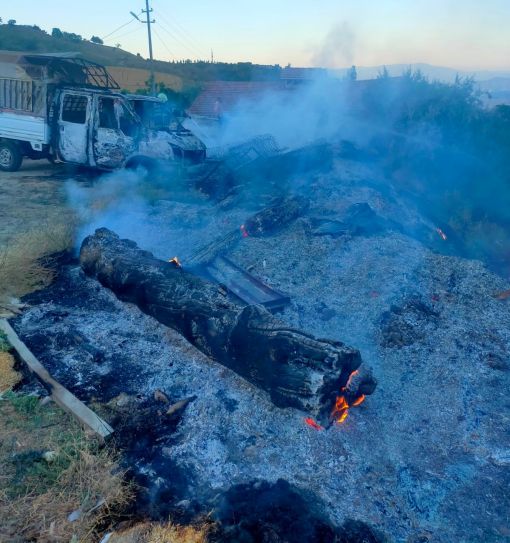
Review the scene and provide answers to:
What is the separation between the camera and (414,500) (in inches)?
137

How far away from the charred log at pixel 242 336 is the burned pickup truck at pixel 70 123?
18.0ft

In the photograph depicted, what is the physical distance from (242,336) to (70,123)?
9338mm

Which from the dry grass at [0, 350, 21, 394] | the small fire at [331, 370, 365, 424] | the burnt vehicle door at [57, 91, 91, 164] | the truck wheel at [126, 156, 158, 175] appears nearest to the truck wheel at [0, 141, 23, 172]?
the burnt vehicle door at [57, 91, 91, 164]

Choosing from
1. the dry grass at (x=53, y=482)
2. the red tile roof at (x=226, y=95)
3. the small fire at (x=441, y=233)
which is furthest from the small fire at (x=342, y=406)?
the red tile roof at (x=226, y=95)

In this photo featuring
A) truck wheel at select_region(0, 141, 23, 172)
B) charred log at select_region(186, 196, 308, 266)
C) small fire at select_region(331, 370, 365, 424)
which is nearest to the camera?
small fire at select_region(331, 370, 365, 424)

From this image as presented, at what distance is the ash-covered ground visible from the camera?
3.51 metres

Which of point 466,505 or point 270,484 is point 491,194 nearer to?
point 466,505

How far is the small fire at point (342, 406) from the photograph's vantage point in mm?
3934

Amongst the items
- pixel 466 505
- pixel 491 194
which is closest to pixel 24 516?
pixel 466 505

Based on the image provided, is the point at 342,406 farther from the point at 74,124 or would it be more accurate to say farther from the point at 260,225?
the point at 74,124

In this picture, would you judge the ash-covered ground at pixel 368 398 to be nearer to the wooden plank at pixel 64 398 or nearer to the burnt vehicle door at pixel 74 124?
the wooden plank at pixel 64 398

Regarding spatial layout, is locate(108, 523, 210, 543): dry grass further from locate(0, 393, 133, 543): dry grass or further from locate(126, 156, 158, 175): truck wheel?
locate(126, 156, 158, 175): truck wheel

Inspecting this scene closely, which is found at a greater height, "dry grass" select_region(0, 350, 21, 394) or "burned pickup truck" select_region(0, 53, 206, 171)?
"burned pickup truck" select_region(0, 53, 206, 171)

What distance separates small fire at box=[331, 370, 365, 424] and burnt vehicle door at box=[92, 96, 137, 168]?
8795mm
